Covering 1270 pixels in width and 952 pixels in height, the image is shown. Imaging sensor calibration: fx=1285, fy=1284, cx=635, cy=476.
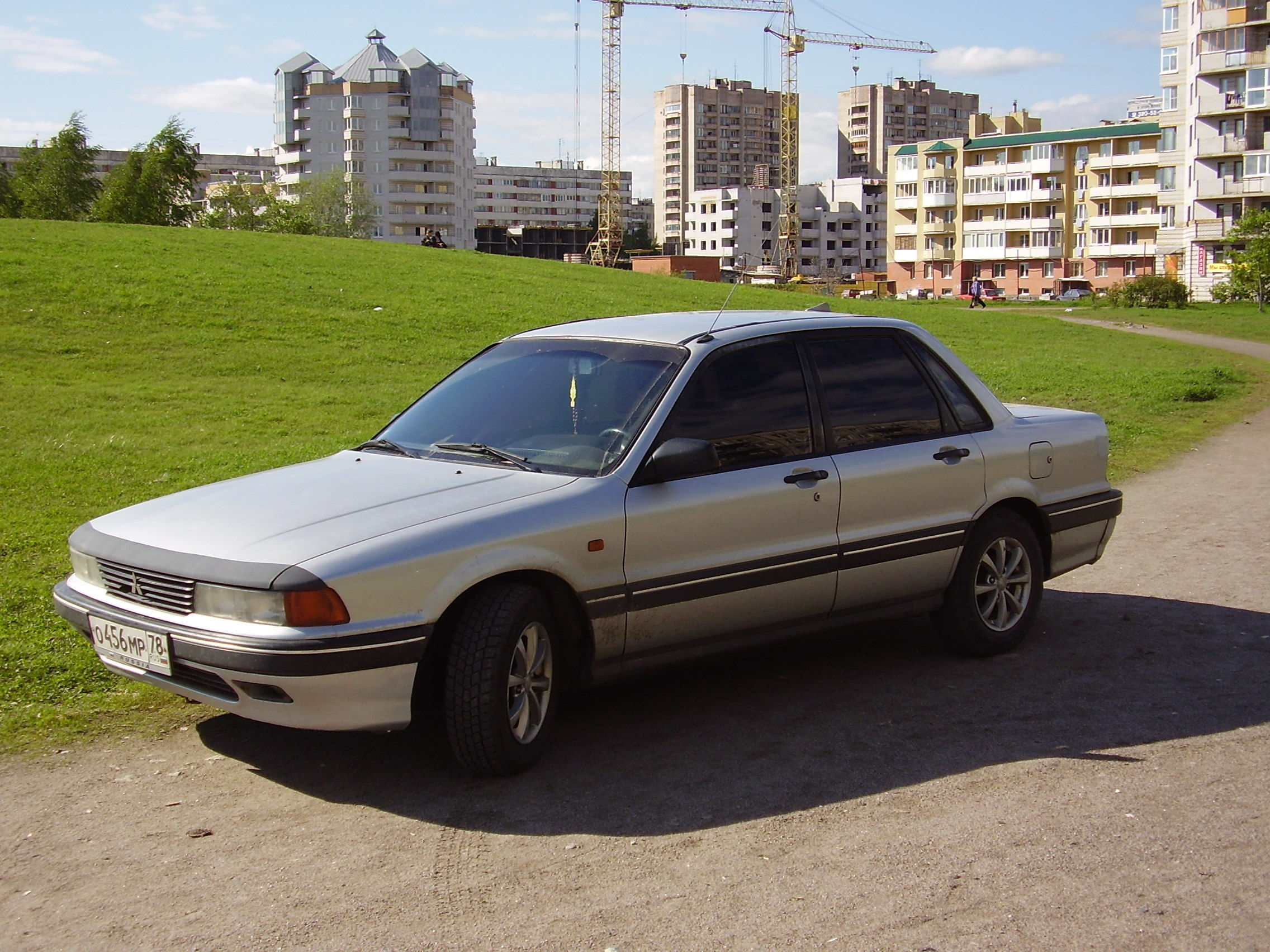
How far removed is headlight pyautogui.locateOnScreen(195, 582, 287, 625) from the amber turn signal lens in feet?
0.10

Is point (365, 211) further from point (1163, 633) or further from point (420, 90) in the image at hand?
point (1163, 633)

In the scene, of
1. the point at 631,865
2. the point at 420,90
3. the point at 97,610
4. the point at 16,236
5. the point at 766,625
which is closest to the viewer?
the point at 631,865

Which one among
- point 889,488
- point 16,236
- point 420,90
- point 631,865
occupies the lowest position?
point 631,865

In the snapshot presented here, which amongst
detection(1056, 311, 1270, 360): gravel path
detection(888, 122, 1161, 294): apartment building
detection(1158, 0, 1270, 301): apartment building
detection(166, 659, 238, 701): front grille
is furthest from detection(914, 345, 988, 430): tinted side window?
detection(888, 122, 1161, 294): apartment building

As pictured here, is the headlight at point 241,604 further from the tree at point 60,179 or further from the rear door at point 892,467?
the tree at point 60,179

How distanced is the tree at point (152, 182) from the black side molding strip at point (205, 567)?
58042 mm

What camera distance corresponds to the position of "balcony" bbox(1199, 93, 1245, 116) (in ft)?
240

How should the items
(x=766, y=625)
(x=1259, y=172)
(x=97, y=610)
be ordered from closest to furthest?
(x=97, y=610)
(x=766, y=625)
(x=1259, y=172)

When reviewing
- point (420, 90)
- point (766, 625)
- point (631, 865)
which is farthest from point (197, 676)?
point (420, 90)

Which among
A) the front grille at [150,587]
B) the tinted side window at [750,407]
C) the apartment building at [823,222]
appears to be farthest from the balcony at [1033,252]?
the front grille at [150,587]

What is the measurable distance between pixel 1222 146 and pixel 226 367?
68.9m

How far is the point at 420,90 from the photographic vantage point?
140500mm

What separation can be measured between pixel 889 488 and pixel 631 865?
8.35 ft

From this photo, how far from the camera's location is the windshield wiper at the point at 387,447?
5.66 metres
